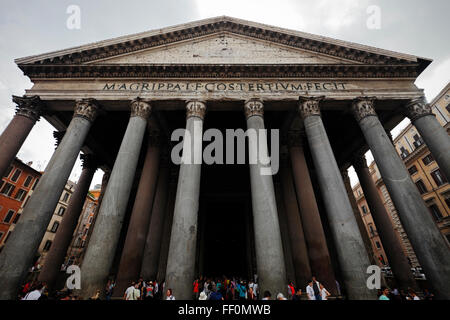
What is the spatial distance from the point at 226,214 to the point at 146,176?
7771mm

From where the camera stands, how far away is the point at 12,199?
23469 millimetres

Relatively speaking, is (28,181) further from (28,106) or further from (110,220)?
(110,220)

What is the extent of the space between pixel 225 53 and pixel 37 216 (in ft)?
35.2

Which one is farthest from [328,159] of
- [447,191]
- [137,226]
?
[447,191]

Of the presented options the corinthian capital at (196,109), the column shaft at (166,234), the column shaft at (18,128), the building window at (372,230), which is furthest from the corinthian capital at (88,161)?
the building window at (372,230)

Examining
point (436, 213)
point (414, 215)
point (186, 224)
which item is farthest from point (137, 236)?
point (436, 213)

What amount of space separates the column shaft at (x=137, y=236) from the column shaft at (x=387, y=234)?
12693 mm

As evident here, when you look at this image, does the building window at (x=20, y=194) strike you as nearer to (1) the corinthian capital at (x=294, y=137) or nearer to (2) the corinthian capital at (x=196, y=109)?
(2) the corinthian capital at (x=196, y=109)

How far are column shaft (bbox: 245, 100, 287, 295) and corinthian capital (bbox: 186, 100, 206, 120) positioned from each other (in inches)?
94.7

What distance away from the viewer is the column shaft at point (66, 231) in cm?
1030

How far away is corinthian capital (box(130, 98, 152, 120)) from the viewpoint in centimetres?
868

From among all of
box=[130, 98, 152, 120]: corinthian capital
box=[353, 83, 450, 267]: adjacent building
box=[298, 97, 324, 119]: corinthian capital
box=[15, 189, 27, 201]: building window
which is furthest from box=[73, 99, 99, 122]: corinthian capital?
box=[353, 83, 450, 267]: adjacent building

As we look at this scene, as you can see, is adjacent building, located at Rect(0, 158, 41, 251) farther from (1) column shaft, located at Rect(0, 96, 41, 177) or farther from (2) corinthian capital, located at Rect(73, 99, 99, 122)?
(2) corinthian capital, located at Rect(73, 99, 99, 122)
